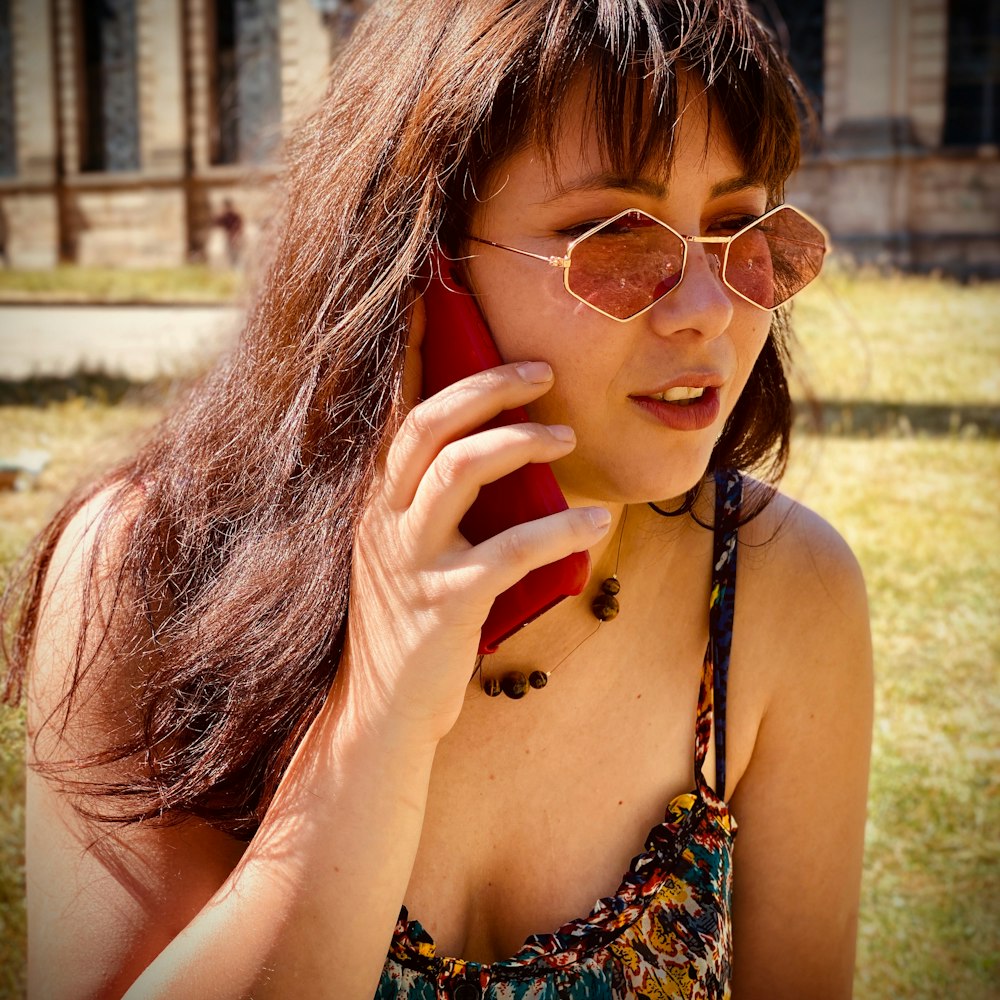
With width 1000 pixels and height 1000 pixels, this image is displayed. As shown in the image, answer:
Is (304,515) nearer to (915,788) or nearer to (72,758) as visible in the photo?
(72,758)

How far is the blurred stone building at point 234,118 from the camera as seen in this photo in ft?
65.3

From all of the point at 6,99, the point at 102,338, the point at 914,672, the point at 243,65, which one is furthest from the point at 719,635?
the point at 6,99

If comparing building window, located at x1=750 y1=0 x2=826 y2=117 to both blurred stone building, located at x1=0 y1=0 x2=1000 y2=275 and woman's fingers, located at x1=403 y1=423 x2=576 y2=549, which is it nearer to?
blurred stone building, located at x1=0 y1=0 x2=1000 y2=275

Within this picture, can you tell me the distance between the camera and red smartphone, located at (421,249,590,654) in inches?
59.4

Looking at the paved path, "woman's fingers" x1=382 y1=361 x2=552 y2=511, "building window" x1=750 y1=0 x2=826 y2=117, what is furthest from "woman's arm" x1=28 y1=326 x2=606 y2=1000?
"building window" x1=750 y1=0 x2=826 y2=117

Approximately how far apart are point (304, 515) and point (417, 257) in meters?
0.41

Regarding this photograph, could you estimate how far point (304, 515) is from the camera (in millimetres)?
1622

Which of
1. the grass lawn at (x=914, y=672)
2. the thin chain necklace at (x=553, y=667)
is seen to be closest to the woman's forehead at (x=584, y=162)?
the thin chain necklace at (x=553, y=667)

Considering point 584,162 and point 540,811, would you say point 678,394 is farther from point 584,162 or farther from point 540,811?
point 540,811

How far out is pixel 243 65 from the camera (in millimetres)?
25406

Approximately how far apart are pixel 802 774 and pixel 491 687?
600mm

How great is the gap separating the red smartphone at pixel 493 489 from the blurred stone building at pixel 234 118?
18.8 meters

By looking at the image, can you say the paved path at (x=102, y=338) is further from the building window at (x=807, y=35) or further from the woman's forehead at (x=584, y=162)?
the building window at (x=807, y=35)

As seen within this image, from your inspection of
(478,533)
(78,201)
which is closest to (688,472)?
(478,533)
